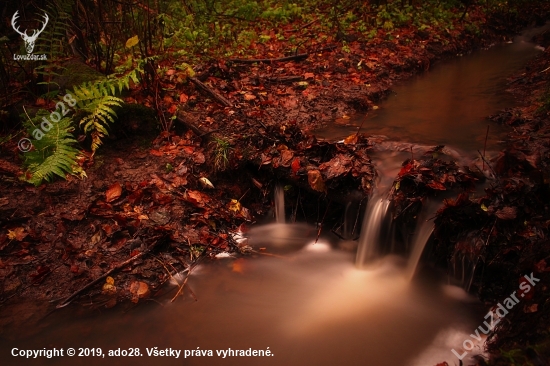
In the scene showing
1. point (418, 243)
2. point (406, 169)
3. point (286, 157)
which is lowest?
point (418, 243)

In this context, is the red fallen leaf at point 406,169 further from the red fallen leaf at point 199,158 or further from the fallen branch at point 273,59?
the fallen branch at point 273,59

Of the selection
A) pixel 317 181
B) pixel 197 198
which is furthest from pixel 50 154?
pixel 317 181

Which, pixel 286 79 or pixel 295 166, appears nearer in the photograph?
pixel 295 166

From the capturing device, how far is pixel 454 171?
12.9 ft

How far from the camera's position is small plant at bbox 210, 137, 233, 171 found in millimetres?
4727

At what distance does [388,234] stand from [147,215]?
9.16 feet

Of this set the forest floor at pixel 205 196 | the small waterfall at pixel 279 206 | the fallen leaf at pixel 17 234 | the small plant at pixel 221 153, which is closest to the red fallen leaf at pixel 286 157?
the forest floor at pixel 205 196

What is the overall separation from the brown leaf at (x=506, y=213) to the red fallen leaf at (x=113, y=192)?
4033 millimetres

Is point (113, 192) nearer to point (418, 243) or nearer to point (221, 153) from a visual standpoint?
point (221, 153)

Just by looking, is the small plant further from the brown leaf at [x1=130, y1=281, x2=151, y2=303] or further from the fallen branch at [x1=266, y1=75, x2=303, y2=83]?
the fallen branch at [x1=266, y1=75, x2=303, y2=83]

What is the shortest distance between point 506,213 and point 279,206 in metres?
2.52

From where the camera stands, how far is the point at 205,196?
4.66 meters

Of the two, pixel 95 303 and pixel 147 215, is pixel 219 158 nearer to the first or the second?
pixel 147 215

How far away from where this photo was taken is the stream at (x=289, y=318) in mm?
3193
